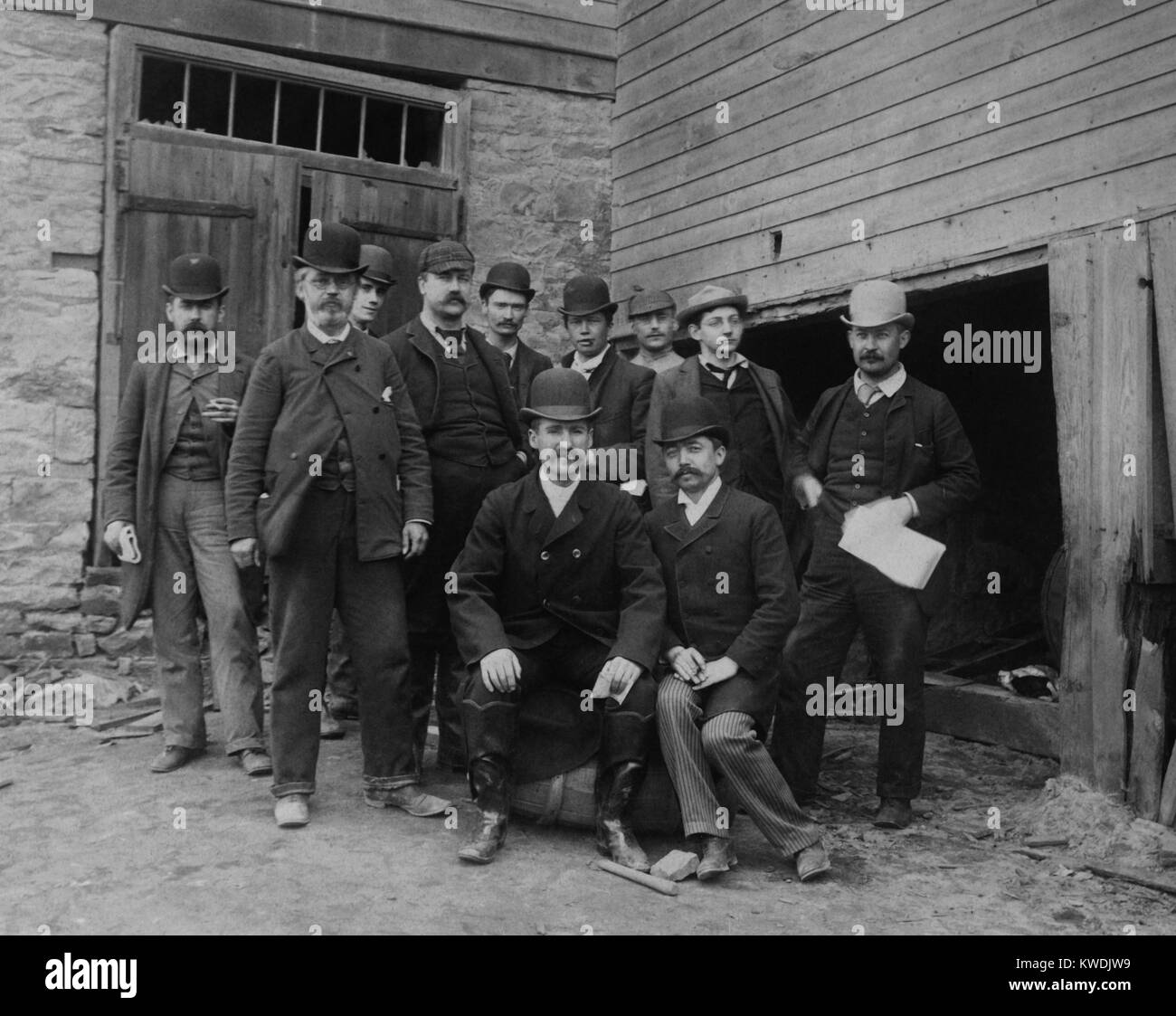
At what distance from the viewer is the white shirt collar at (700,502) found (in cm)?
464

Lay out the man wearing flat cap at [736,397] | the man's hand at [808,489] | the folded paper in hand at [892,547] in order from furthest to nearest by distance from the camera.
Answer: the man wearing flat cap at [736,397], the man's hand at [808,489], the folded paper in hand at [892,547]

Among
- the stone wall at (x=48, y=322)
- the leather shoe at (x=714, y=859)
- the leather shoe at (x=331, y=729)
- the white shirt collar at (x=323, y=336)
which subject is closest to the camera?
the leather shoe at (x=714, y=859)

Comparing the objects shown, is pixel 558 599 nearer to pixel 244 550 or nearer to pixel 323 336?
pixel 244 550

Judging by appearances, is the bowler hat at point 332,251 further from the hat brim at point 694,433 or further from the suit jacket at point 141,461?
the hat brim at point 694,433

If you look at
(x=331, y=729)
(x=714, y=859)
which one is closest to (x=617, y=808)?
(x=714, y=859)

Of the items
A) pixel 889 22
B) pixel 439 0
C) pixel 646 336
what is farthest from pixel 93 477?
pixel 889 22

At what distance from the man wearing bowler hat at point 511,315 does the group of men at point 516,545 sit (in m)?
0.02

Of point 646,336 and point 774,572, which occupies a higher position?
point 646,336

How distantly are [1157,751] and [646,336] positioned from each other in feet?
10.2

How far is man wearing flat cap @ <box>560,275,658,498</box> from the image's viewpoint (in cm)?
554

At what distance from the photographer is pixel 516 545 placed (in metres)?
4.54

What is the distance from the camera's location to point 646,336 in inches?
248

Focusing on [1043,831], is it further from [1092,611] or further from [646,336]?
[646,336]

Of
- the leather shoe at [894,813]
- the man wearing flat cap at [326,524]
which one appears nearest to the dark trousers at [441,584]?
the man wearing flat cap at [326,524]
